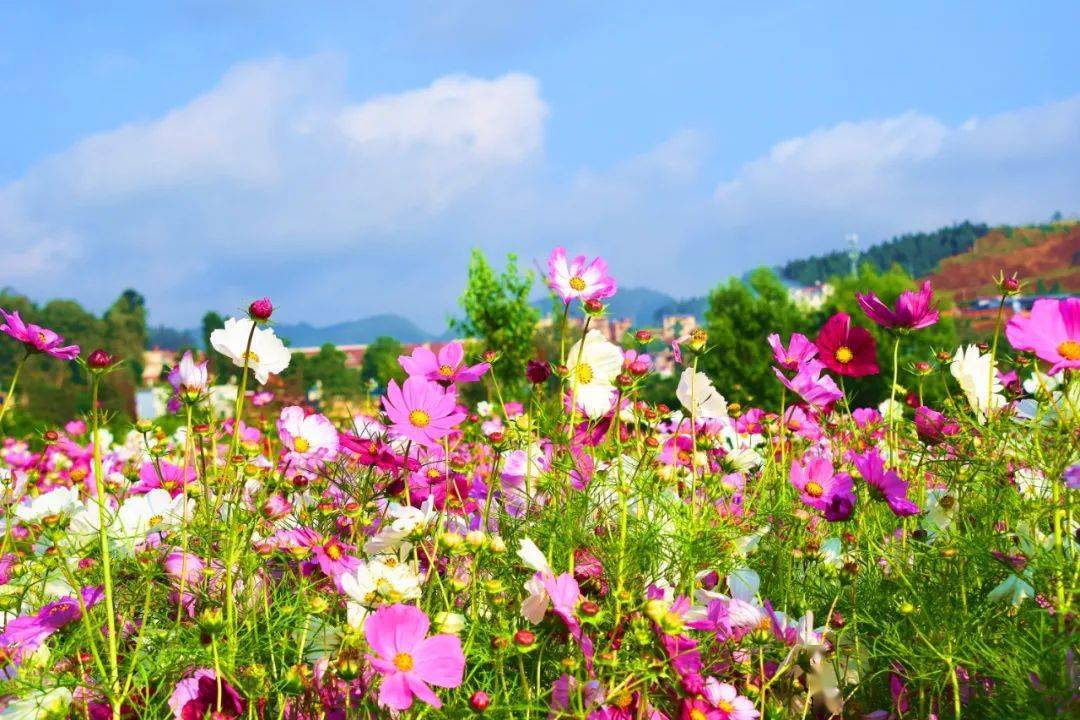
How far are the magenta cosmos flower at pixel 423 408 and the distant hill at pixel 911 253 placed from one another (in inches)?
6285

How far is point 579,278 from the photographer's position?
1827mm

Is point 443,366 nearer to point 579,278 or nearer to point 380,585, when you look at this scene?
point 579,278

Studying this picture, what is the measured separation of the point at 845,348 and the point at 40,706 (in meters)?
1.59

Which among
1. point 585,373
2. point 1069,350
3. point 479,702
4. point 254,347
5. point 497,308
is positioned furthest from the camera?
point 497,308

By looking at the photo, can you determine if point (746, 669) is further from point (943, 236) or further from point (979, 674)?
point (943, 236)

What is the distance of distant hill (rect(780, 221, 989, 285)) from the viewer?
160625mm

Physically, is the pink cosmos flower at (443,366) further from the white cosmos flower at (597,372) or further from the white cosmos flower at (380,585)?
the white cosmos flower at (380,585)

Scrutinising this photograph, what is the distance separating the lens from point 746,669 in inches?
55.2

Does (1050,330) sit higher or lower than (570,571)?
higher

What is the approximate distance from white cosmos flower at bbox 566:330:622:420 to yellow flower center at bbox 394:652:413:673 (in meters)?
0.86

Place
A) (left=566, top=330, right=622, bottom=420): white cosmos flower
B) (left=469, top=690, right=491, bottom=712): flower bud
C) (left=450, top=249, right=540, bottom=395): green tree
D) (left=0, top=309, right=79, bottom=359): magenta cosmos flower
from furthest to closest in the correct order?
(left=450, top=249, right=540, bottom=395): green tree < (left=566, top=330, right=622, bottom=420): white cosmos flower < (left=0, top=309, right=79, bottom=359): magenta cosmos flower < (left=469, top=690, right=491, bottom=712): flower bud

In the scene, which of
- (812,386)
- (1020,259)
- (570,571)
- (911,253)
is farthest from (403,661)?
(911,253)

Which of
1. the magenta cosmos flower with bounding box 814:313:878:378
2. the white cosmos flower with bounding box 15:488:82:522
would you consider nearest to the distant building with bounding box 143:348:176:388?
the white cosmos flower with bounding box 15:488:82:522

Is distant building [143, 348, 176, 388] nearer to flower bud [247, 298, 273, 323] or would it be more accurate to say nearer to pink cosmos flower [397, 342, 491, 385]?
pink cosmos flower [397, 342, 491, 385]
